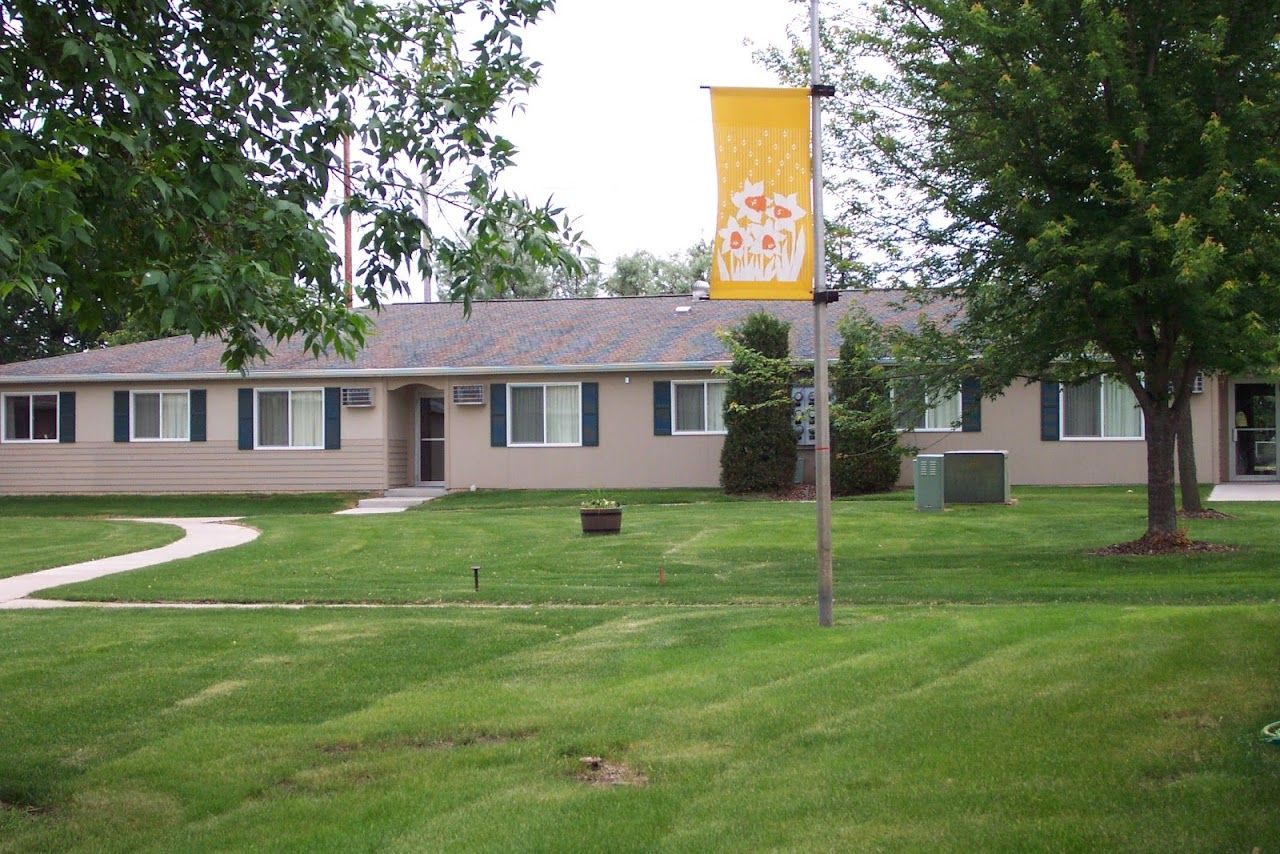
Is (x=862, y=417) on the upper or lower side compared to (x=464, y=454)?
upper

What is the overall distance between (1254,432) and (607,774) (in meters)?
23.7

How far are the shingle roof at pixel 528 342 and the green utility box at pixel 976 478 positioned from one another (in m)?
4.83

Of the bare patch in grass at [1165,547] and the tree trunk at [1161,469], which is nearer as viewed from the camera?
the bare patch in grass at [1165,547]

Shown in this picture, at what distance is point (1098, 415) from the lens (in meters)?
26.2

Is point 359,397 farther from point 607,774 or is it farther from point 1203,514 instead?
point 607,774

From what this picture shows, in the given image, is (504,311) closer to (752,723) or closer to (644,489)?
(644,489)

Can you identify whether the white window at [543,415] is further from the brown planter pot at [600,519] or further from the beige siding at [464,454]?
the brown planter pot at [600,519]

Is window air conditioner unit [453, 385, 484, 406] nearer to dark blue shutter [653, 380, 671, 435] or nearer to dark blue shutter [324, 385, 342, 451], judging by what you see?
dark blue shutter [324, 385, 342, 451]

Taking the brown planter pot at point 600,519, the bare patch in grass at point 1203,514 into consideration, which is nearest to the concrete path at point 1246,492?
the bare patch in grass at point 1203,514

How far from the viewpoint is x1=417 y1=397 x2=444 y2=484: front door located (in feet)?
95.9

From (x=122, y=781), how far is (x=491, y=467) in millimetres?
21359

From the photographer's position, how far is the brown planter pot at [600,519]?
1838 centimetres

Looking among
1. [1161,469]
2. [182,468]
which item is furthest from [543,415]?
[1161,469]

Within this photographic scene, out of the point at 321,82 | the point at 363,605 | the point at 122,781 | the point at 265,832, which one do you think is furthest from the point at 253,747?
the point at 363,605
